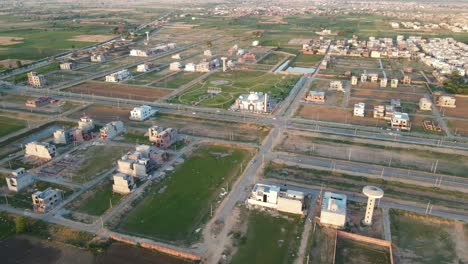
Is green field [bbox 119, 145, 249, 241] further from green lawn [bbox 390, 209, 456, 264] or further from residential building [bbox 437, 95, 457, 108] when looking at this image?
residential building [bbox 437, 95, 457, 108]

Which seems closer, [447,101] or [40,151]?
[40,151]

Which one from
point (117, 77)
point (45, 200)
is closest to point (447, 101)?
point (45, 200)

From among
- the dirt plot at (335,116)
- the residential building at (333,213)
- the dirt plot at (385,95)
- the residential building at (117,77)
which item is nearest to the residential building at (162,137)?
the dirt plot at (335,116)

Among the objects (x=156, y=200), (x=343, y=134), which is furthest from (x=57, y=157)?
(x=343, y=134)

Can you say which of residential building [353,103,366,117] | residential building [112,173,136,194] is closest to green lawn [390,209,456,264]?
residential building [112,173,136,194]

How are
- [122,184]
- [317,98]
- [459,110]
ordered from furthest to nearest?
[317,98], [459,110], [122,184]

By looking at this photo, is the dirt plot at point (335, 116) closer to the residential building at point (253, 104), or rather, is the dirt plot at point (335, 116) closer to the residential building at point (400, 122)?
the residential building at point (400, 122)

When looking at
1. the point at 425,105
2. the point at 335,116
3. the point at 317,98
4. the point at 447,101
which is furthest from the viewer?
the point at 317,98

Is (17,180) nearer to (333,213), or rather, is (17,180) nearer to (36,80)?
(333,213)

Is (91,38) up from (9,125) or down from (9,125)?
up

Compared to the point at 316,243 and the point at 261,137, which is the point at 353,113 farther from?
the point at 316,243
